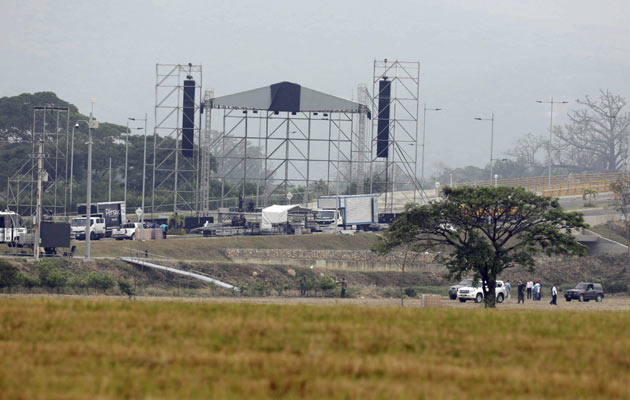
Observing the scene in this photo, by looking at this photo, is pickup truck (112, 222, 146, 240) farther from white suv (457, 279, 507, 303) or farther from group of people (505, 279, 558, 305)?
group of people (505, 279, 558, 305)

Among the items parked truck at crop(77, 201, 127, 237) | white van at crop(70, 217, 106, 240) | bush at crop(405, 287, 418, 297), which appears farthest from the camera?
parked truck at crop(77, 201, 127, 237)

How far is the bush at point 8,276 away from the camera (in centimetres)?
4497

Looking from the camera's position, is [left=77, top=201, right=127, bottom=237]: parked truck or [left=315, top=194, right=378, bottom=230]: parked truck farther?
[left=315, top=194, right=378, bottom=230]: parked truck

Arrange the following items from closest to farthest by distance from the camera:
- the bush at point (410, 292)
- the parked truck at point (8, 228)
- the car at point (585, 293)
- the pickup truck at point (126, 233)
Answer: the car at point (585, 293) → the bush at point (410, 292) → the parked truck at point (8, 228) → the pickup truck at point (126, 233)

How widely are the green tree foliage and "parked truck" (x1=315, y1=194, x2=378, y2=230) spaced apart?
38.4 m

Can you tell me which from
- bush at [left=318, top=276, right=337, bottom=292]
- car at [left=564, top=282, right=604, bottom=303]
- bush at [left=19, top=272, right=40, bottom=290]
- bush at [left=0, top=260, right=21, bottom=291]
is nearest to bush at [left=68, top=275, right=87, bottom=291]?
bush at [left=19, top=272, right=40, bottom=290]

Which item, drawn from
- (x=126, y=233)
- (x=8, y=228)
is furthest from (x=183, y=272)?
(x=126, y=233)

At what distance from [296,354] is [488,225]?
34.8 meters

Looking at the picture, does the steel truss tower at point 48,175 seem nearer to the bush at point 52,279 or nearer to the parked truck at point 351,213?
the parked truck at point 351,213

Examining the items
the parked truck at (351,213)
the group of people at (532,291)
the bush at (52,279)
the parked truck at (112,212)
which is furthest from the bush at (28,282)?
the parked truck at (351,213)

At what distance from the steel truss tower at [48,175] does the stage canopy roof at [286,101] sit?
54.5 ft

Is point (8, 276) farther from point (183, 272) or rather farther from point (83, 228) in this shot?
point (83, 228)

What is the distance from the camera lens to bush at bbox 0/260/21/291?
1770 inches

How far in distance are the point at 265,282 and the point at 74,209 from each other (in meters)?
45.3
